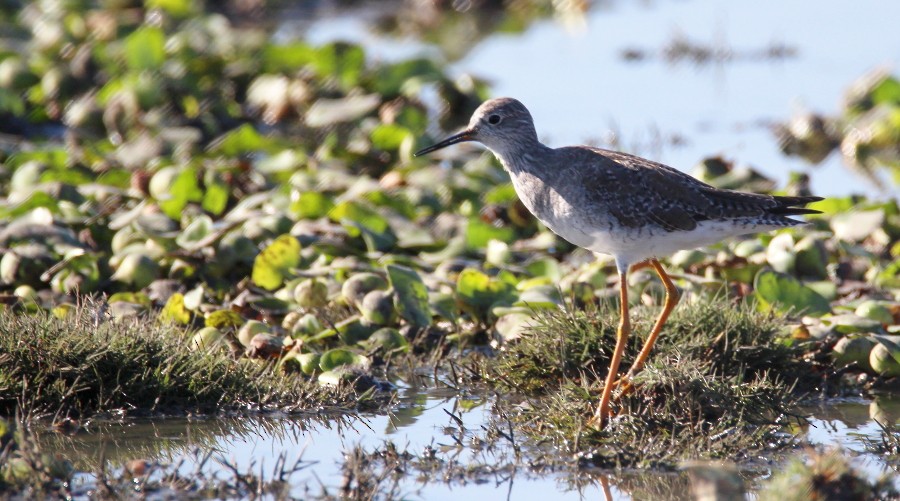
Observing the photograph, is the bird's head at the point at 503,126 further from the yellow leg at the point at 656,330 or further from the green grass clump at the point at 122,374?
the green grass clump at the point at 122,374

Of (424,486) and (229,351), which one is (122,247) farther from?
(424,486)

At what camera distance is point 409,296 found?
813cm

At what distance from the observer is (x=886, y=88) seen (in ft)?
43.2

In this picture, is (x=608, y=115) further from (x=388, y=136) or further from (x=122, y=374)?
(x=122, y=374)

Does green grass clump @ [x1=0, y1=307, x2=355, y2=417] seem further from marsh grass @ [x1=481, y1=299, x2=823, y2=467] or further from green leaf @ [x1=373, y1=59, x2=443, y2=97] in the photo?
green leaf @ [x1=373, y1=59, x2=443, y2=97]

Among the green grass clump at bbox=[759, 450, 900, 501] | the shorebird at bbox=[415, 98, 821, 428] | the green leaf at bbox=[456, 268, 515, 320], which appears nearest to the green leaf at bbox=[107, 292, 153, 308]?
the green leaf at bbox=[456, 268, 515, 320]

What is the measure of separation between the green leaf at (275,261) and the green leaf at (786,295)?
3.29 m

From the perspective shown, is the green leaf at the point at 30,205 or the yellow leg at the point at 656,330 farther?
the green leaf at the point at 30,205

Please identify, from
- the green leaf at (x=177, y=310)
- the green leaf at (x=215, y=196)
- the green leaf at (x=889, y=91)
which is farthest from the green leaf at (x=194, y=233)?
the green leaf at (x=889, y=91)

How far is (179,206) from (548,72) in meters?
7.62

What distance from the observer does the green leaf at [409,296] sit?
8086 mm

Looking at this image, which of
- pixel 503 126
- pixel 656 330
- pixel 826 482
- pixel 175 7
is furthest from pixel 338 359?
pixel 175 7

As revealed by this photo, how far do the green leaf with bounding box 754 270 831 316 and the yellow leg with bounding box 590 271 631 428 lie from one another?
127 cm

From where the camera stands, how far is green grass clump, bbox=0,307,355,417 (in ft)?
21.1
